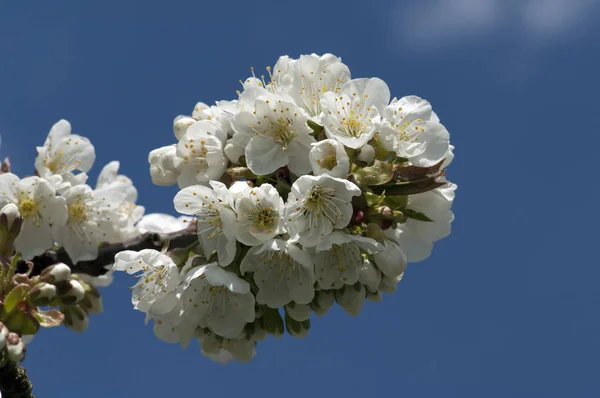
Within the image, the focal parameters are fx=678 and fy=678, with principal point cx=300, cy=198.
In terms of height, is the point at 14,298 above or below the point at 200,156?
below

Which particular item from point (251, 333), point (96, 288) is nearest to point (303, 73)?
point (251, 333)

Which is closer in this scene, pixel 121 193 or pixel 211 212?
pixel 211 212

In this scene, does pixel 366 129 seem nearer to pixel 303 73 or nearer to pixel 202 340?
pixel 303 73

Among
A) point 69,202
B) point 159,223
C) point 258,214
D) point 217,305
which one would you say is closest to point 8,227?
point 69,202

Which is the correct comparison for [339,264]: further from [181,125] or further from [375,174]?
[181,125]

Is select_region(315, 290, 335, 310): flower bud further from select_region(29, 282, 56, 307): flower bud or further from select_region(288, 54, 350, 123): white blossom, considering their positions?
select_region(29, 282, 56, 307): flower bud
